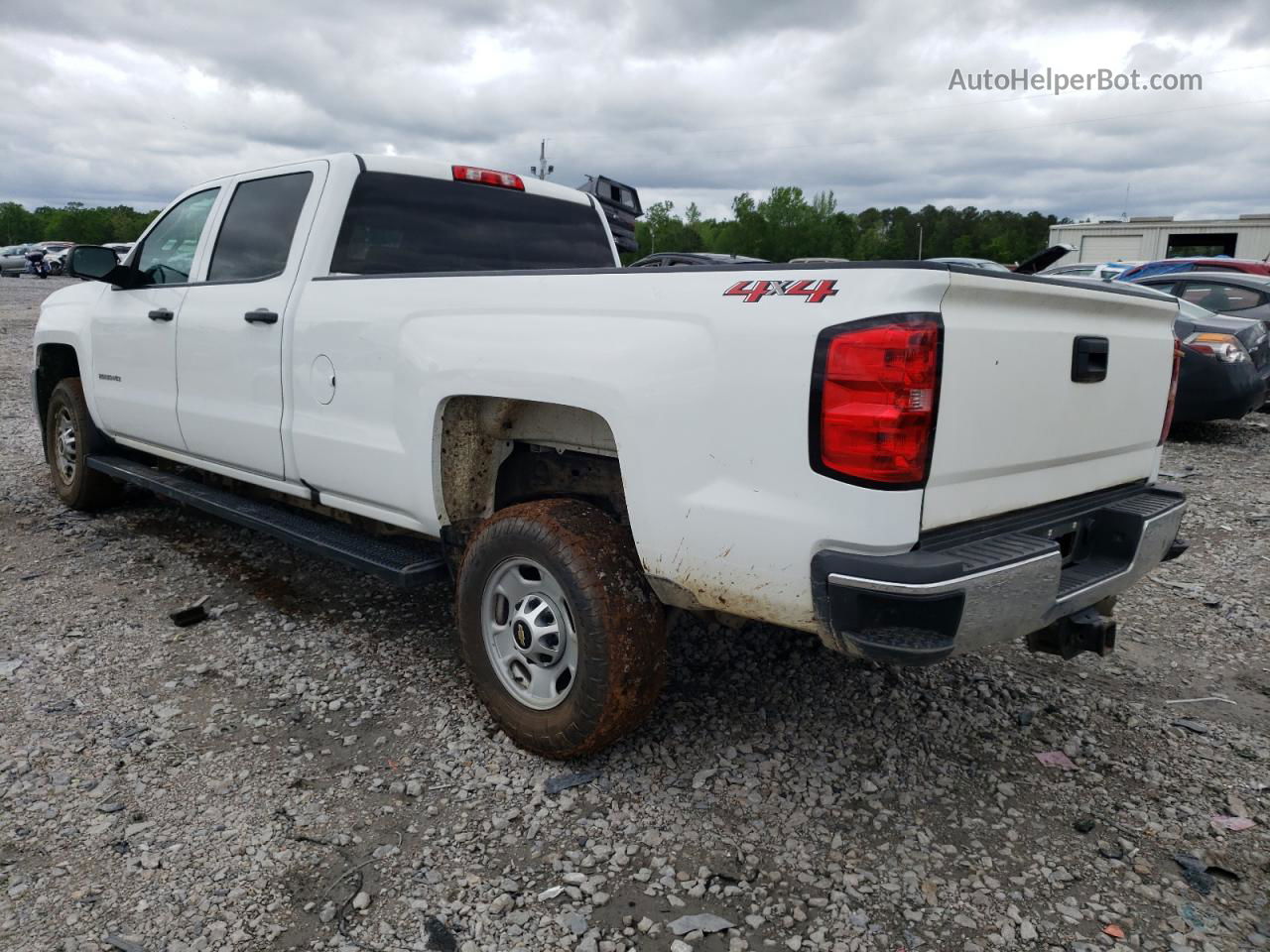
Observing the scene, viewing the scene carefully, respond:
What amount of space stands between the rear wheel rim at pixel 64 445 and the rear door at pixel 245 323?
1.88 m

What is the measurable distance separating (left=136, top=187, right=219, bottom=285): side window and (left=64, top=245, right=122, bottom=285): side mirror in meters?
0.20

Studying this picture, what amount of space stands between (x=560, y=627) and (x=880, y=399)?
4.25ft

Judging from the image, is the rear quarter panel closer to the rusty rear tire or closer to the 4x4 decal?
the 4x4 decal

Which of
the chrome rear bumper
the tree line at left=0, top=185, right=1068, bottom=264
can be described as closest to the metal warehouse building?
the tree line at left=0, top=185, right=1068, bottom=264

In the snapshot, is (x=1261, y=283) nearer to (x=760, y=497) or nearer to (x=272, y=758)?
(x=760, y=497)

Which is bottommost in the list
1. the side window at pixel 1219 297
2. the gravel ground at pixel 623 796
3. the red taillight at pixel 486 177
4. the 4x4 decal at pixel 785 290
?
the gravel ground at pixel 623 796

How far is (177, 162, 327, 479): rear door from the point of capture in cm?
394

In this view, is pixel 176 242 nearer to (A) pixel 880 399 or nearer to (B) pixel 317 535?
(B) pixel 317 535

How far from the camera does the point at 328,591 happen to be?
471cm

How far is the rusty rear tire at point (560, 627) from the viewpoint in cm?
277

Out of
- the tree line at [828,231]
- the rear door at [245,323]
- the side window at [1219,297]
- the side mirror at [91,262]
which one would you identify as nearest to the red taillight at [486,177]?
the rear door at [245,323]

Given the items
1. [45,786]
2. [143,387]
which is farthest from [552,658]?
[143,387]

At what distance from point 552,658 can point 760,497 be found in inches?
39.7

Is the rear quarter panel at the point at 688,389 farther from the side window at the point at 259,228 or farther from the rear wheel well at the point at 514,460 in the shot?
the side window at the point at 259,228
